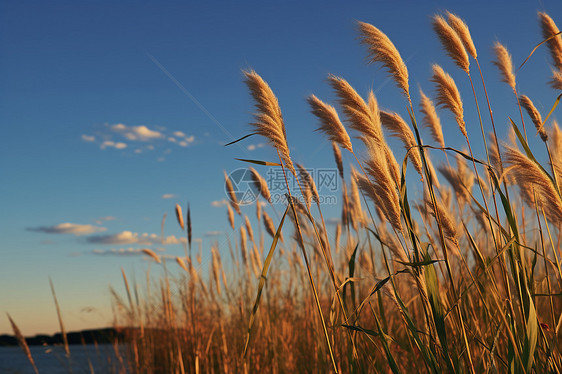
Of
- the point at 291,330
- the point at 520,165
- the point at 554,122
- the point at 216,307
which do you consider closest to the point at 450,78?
the point at 520,165

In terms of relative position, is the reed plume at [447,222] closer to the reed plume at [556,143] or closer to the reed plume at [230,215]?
the reed plume at [556,143]

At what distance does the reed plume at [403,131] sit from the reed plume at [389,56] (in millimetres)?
134

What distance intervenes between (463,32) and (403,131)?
651 mm

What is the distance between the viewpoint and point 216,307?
411 cm

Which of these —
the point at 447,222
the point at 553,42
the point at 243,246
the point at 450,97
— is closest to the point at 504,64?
the point at 553,42

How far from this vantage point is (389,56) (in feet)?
5.20

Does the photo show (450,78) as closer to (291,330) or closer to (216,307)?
(291,330)

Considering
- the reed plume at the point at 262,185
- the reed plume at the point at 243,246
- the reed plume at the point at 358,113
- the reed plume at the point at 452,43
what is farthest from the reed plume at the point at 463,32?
the reed plume at the point at 243,246

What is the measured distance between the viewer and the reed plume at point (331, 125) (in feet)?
5.33

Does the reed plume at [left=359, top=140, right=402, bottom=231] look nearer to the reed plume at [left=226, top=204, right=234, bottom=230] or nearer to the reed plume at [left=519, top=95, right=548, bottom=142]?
the reed plume at [left=519, top=95, right=548, bottom=142]

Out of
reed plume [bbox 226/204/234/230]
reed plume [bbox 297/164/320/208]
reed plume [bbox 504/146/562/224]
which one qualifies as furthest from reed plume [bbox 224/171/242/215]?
reed plume [bbox 504/146/562/224]

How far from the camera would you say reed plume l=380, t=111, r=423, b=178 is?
5.38ft

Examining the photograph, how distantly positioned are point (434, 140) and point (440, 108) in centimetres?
30

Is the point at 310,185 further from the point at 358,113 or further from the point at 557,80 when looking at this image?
the point at 557,80
